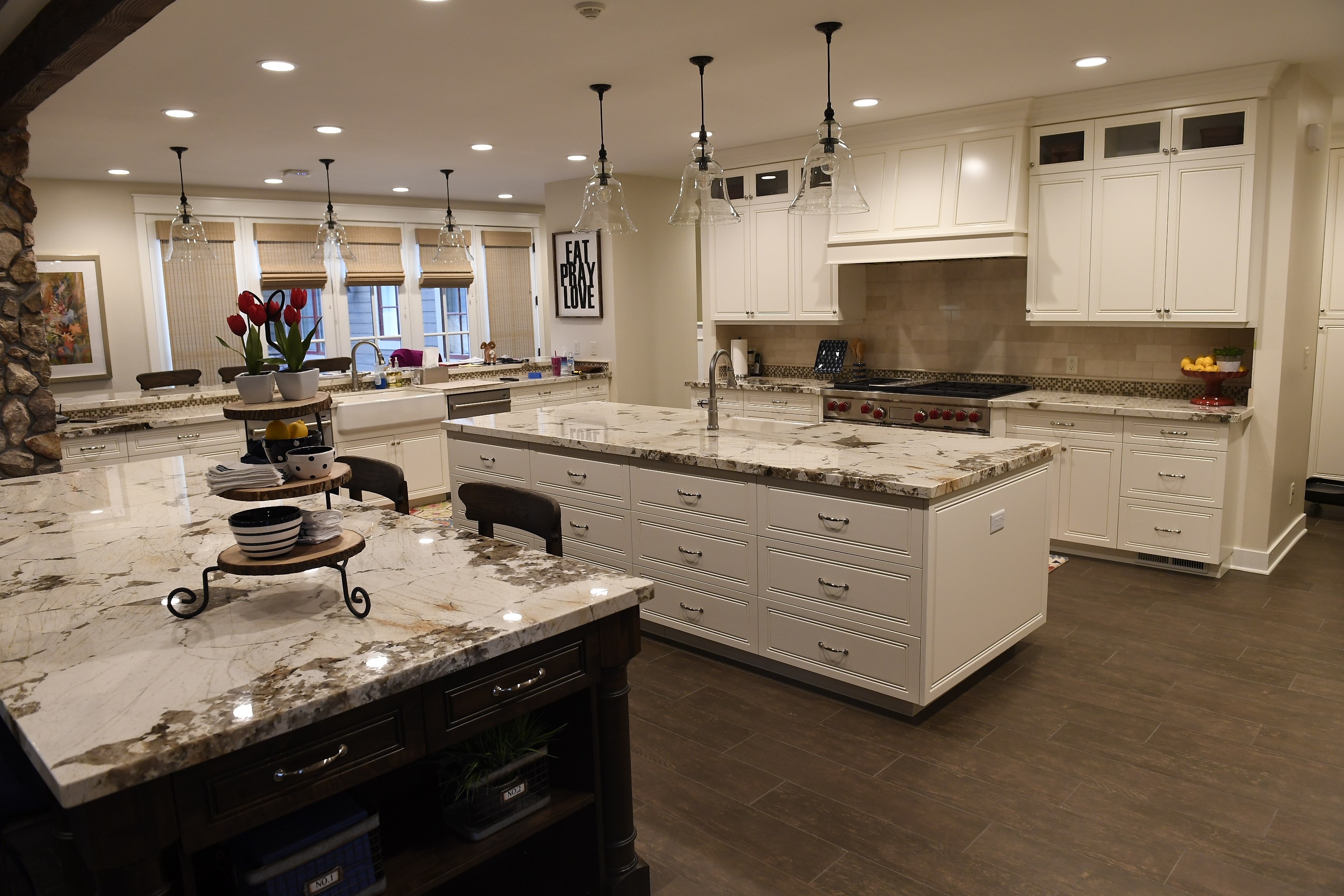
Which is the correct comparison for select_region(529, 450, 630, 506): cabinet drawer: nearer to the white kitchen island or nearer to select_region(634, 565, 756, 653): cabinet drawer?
the white kitchen island

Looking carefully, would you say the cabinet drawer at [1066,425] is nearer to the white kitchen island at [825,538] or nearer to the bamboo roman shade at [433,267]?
the white kitchen island at [825,538]

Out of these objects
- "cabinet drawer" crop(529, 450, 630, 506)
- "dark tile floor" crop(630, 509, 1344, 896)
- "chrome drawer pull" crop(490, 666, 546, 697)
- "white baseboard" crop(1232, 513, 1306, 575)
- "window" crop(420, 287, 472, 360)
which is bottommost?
"dark tile floor" crop(630, 509, 1344, 896)

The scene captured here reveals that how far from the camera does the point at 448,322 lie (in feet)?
31.7

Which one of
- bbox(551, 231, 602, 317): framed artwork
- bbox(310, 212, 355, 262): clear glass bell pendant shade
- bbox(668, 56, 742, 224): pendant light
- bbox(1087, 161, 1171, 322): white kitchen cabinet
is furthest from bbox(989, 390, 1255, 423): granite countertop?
bbox(310, 212, 355, 262): clear glass bell pendant shade

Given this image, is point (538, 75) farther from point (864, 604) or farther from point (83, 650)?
point (83, 650)

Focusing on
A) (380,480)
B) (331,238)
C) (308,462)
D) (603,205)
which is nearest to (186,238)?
(331,238)

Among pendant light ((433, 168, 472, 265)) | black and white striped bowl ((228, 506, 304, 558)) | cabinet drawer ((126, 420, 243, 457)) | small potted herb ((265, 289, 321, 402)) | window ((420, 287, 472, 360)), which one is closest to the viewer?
black and white striped bowl ((228, 506, 304, 558))

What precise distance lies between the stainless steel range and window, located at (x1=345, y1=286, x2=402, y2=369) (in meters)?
5.17

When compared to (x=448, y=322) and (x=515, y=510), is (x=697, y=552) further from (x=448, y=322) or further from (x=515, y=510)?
(x=448, y=322)

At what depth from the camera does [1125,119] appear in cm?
483

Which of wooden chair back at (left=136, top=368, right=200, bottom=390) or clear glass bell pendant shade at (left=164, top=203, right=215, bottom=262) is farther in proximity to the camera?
wooden chair back at (left=136, top=368, right=200, bottom=390)

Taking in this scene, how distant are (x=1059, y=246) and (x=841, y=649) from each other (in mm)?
3214

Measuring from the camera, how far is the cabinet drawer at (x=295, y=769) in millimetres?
1392

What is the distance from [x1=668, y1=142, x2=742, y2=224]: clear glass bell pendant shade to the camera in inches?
140
